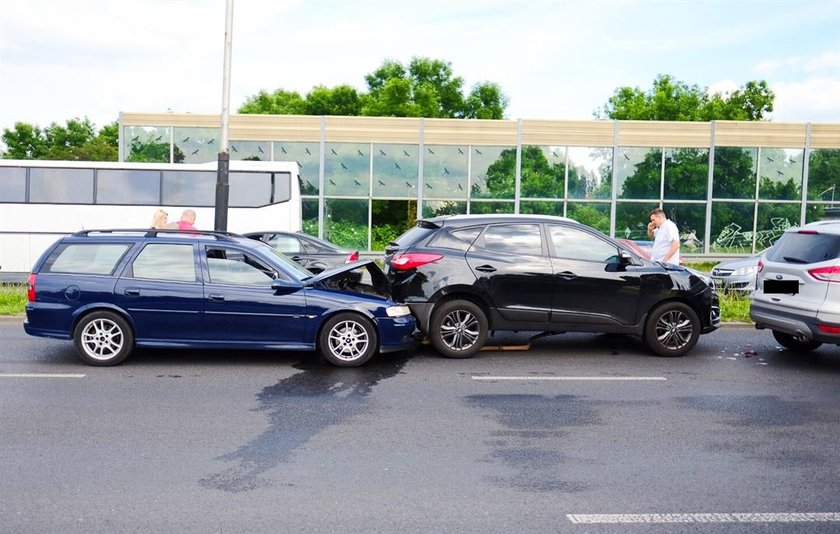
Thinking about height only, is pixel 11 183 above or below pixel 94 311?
Answer: above

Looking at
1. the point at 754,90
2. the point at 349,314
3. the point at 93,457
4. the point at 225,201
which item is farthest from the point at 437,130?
the point at 754,90

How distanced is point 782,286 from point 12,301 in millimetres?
12149

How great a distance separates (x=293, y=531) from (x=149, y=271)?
560 cm

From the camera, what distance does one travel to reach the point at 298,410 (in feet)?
24.2

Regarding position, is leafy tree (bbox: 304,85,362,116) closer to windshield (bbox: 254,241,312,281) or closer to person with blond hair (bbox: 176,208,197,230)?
person with blond hair (bbox: 176,208,197,230)

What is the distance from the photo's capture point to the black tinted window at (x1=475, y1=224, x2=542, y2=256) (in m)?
10.4

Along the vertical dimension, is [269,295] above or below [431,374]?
above

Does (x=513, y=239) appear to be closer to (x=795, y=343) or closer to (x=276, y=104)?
(x=795, y=343)

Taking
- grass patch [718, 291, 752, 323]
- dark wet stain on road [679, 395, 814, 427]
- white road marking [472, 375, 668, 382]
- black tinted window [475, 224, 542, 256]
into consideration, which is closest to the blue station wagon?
white road marking [472, 375, 668, 382]

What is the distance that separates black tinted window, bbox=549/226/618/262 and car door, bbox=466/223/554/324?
0.26 metres

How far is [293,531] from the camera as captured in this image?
15.0ft

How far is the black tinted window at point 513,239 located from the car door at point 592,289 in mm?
224

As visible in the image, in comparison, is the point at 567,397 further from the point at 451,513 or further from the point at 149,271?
the point at 149,271

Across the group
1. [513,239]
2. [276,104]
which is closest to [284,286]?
[513,239]
